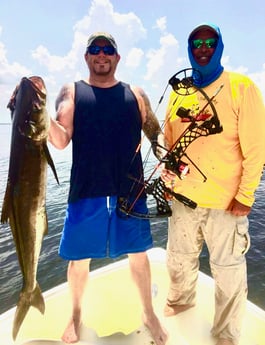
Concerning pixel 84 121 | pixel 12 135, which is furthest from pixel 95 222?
pixel 12 135

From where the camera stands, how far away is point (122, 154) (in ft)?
10.7

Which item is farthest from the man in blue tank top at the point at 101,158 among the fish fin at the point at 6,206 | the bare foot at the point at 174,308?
the fish fin at the point at 6,206

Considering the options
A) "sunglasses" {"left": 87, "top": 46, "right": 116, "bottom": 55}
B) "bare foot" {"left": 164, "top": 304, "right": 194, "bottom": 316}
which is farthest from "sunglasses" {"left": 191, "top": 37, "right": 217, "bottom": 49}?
"bare foot" {"left": 164, "top": 304, "right": 194, "bottom": 316}

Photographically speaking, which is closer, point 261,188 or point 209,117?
point 209,117

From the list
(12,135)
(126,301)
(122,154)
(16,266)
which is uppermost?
(12,135)

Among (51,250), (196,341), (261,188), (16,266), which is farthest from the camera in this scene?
(261,188)

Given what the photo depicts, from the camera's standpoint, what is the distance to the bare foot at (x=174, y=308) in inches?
151

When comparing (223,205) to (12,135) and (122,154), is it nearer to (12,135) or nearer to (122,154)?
(122,154)

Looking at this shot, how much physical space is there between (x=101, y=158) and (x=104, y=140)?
180 millimetres

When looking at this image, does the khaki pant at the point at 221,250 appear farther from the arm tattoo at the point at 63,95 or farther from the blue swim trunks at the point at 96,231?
the arm tattoo at the point at 63,95

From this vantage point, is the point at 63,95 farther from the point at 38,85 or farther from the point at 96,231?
the point at 96,231

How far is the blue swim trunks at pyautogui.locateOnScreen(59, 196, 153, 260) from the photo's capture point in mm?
3260

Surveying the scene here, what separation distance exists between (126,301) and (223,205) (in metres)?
1.98

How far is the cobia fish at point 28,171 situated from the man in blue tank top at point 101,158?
1.97 feet
